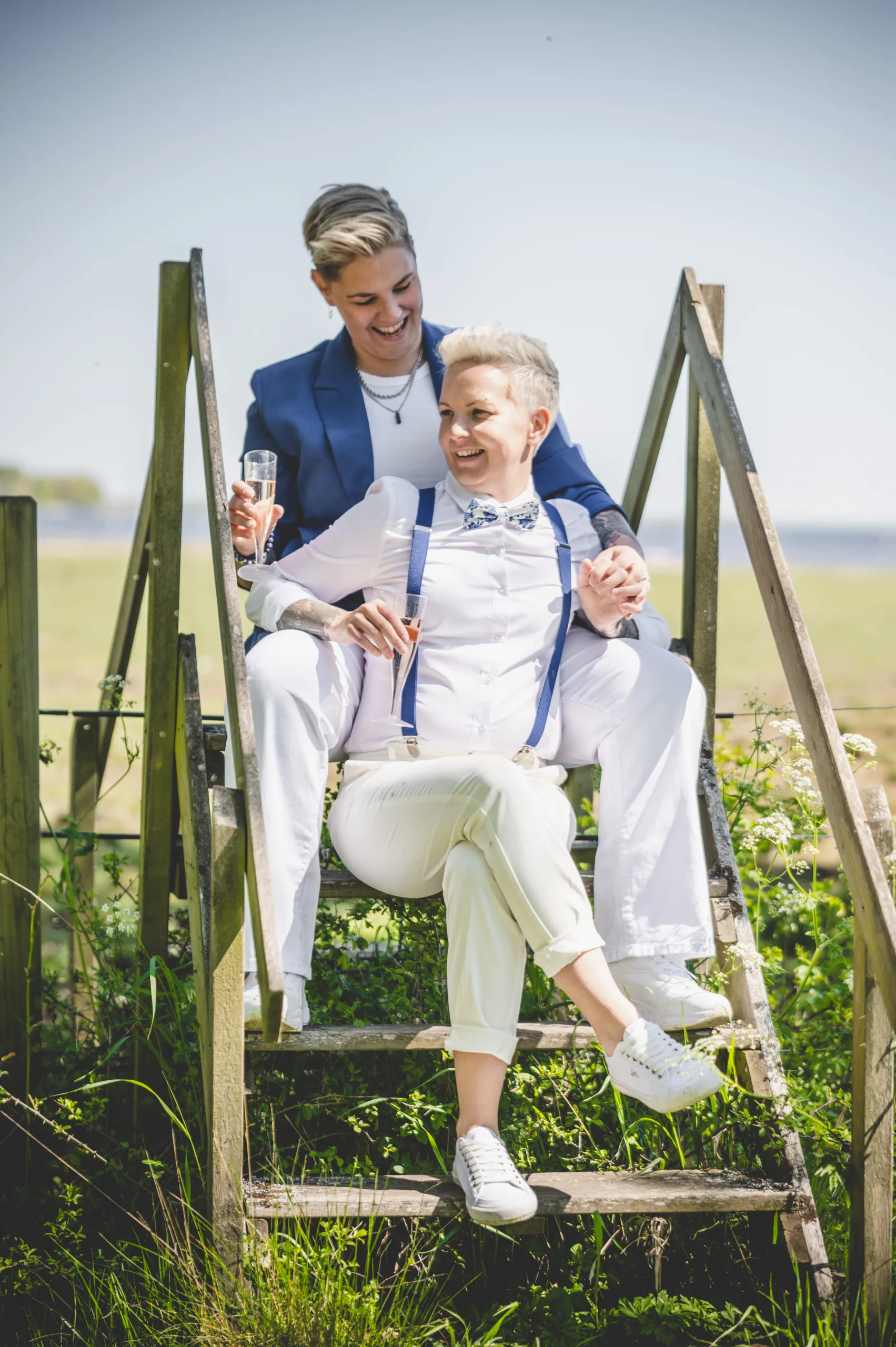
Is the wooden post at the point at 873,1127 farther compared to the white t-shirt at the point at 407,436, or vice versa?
the white t-shirt at the point at 407,436

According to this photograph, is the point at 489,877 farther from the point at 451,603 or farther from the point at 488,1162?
the point at 451,603

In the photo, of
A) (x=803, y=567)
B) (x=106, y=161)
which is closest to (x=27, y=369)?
(x=106, y=161)

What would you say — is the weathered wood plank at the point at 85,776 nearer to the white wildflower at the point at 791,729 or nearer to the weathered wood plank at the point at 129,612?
the weathered wood plank at the point at 129,612

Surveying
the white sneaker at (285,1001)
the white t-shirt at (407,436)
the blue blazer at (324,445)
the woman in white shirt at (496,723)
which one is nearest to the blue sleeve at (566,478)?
the blue blazer at (324,445)

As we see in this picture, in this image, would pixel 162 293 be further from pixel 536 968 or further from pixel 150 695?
pixel 536 968

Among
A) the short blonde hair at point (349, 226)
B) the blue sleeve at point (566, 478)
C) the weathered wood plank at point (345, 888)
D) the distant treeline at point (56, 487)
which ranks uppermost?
the distant treeline at point (56, 487)

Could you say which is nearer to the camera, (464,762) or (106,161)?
(464,762)

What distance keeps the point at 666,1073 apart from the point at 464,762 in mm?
719

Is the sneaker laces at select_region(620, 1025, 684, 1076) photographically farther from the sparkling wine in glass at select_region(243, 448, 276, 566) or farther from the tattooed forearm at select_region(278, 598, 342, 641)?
the sparkling wine in glass at select_region(243, 448, 276, 566)

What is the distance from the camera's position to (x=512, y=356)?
288cm

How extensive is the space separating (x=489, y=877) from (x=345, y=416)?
142cm

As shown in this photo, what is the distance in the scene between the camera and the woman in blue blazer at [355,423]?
113 inches

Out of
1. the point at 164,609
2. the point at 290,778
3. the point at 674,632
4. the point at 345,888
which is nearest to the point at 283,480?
the point at 164,609

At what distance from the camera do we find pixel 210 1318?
2.22m
